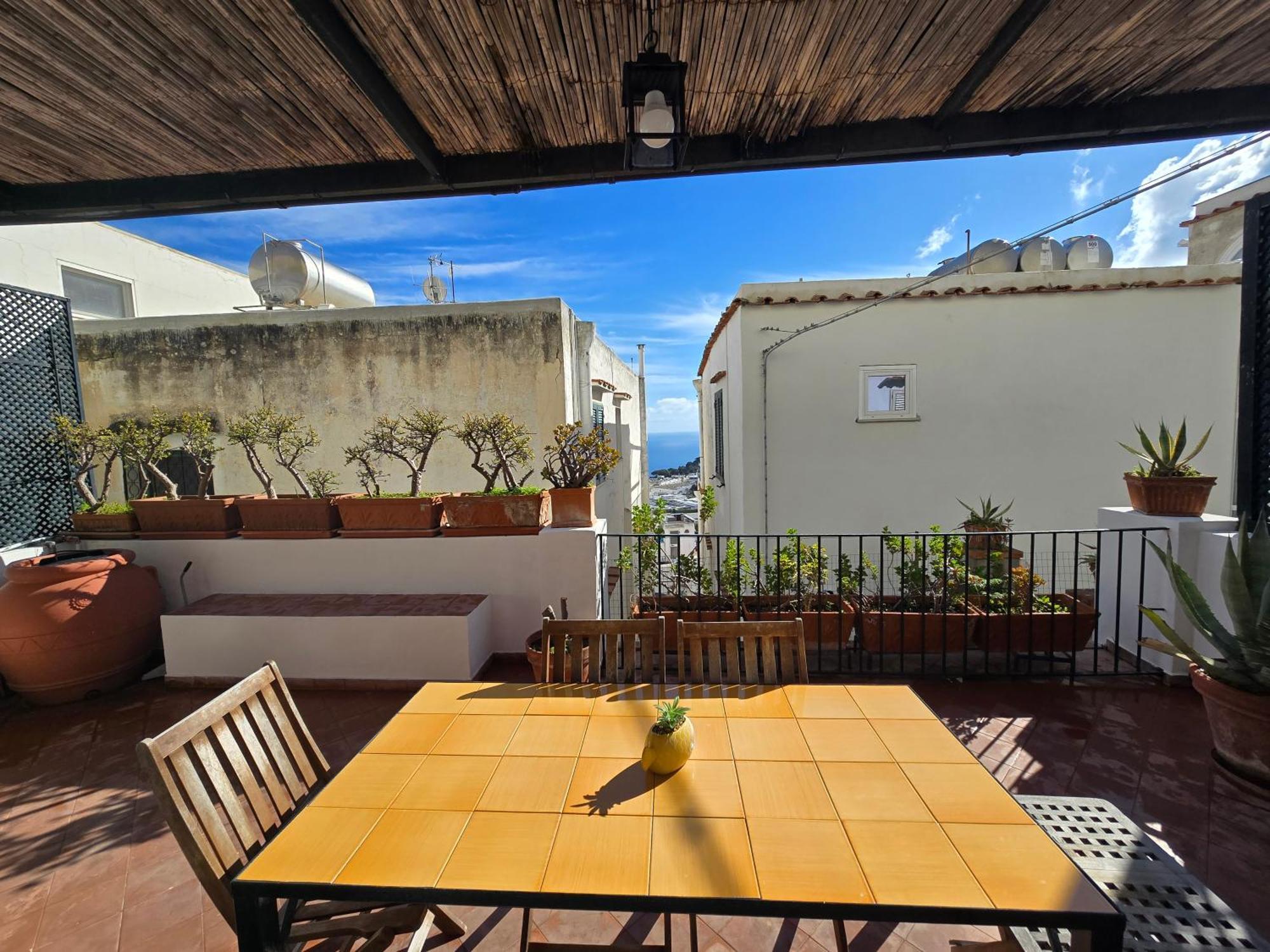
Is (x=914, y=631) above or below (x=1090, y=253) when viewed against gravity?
below

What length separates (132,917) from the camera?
1.95m

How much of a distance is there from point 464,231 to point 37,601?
6683 mm

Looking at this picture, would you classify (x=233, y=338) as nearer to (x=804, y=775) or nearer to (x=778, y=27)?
(x=778, y=27)

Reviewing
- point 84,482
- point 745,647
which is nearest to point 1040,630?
point 745,647

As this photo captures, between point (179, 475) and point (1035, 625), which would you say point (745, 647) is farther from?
point (179, 475)

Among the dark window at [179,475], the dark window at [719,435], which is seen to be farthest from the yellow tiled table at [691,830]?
the dark window at [179,475]

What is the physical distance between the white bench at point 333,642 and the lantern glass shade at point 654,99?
9.26ft

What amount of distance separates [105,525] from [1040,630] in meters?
6.61

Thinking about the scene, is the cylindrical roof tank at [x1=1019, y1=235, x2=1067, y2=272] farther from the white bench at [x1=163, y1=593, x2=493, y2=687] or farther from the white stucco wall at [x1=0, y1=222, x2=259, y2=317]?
the white stucco wall at [x1=0, y1=222, x2=259, y2=317]

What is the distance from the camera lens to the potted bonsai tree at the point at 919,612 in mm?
3566

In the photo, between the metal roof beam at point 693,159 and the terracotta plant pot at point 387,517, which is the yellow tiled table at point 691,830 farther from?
the metal roof beam at point 693,159

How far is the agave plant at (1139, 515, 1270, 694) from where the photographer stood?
2.43m

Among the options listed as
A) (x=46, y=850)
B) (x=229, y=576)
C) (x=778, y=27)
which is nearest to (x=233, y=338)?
(x=229, y=576)

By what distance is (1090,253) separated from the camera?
6.56m
